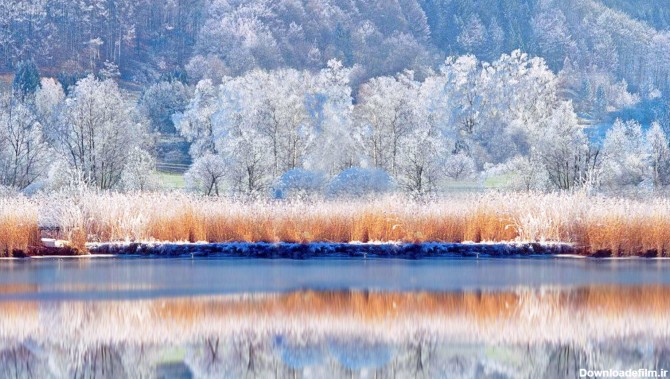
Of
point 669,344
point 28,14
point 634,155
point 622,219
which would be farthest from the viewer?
point 28,14

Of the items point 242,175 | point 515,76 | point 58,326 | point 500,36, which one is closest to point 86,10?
point 500,36

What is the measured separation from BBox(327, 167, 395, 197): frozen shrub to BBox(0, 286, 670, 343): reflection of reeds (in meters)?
14.9

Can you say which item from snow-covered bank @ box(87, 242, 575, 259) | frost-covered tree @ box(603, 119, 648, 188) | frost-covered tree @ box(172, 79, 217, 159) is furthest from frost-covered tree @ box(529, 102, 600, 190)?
snow-covered bank @ box(87, 242, 575, 259)

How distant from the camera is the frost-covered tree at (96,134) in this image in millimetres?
42625

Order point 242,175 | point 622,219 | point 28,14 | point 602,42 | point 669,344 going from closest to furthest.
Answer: point 669,344 < point 622,219 < point 242,175 < point 28,14 < point 602,42

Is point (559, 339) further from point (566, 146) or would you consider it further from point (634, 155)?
point (634, 155)

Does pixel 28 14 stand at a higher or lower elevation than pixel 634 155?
higher

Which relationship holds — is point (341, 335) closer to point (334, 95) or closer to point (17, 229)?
point (17, 229)

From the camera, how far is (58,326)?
12.4 metres

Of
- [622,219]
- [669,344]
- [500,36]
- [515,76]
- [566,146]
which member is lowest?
[669,344]

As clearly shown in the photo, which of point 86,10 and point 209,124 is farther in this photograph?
point 86,10

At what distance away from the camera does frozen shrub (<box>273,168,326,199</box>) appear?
32.2 metres

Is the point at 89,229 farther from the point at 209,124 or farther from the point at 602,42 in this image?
the point at 602,42

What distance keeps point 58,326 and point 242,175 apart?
103 feet
